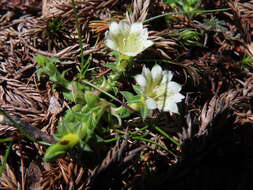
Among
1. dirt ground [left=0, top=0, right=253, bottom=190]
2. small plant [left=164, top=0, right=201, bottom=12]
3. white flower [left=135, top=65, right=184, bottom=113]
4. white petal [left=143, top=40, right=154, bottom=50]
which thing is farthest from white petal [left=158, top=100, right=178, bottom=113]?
small plant [left=164, top=0, right=201, bottom=12]

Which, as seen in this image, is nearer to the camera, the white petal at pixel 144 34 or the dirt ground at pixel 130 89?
the dirt ground at pixel 130 89

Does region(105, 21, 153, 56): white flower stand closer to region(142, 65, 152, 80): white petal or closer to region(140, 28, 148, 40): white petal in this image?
region(140, 28, 148, 40): white petal

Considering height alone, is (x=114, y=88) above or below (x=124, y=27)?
below

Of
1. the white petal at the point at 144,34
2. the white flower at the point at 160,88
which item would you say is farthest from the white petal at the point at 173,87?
the white petal at the point at 144,34

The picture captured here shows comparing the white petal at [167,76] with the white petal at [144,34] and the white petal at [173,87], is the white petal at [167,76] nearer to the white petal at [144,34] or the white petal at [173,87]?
the white petal at [173,87]

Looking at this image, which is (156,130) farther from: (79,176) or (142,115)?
(79,176)

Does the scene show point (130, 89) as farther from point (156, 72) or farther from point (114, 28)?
point (114, 28)

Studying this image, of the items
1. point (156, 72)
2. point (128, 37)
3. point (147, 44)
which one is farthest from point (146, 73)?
point (128, 37)
